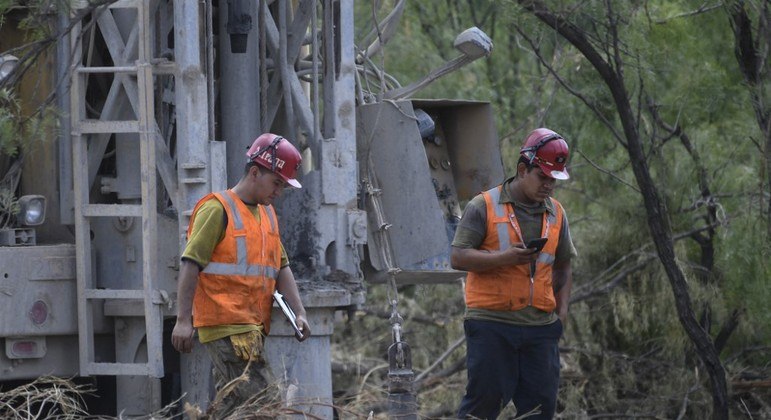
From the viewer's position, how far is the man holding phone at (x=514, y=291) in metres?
5.93

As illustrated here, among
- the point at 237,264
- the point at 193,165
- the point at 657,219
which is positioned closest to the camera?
the point at 237,264

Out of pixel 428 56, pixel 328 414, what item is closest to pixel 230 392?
pixel 328 414

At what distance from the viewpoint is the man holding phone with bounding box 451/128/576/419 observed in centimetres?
593

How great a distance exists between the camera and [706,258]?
8.87 meters

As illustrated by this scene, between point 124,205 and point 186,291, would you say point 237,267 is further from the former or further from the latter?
point 124,205

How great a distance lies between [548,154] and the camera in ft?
19.3

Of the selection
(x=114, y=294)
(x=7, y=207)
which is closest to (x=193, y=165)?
(x=114, y=294)

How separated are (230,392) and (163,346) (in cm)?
145

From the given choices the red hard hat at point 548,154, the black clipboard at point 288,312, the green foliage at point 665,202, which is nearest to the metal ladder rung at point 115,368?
the black clipboard at point 288,312

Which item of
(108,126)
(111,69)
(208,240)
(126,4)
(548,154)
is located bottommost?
(208,240)

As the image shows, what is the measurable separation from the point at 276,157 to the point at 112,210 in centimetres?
119

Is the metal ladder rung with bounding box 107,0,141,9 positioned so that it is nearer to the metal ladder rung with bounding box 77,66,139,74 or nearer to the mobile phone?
the metal ladder rung with bounding box 77,66,139,74

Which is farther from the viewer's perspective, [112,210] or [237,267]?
[112,210]

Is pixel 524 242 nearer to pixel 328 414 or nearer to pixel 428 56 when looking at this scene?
pixel 328 414
